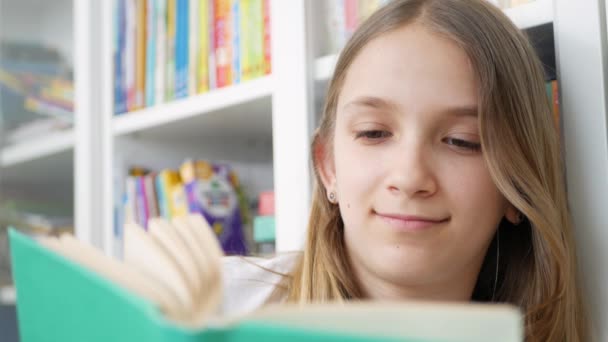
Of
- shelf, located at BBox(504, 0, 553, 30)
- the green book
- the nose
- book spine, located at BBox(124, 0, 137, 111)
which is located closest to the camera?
the green book

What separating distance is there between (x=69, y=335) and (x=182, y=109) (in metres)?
0.97

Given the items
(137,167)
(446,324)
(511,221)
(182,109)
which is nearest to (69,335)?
(446,324)

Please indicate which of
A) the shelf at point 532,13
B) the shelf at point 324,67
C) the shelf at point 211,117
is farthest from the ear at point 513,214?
the shelf at point 211,117

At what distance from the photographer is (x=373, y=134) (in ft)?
2.67

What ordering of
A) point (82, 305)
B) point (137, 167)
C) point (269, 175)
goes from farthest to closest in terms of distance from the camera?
point (269, 175) < point (137, 167) < point (82, 305)

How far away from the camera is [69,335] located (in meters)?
0.42

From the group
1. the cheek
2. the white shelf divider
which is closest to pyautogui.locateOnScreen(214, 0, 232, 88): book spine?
the white shelf divider

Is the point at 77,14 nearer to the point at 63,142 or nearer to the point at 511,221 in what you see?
the point at 63,142

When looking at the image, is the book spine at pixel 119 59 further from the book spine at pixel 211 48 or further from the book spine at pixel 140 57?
the book spine at pixel 211 48

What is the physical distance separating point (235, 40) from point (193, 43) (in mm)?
148

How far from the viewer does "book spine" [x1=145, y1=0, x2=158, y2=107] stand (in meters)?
1.49

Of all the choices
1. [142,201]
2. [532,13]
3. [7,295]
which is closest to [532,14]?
[532,13]

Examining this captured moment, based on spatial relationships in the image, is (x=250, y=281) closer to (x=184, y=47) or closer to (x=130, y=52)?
(x=184, y=47)

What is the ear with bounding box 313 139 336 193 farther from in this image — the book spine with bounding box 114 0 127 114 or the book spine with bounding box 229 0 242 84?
the book spine with bounding box 114 0 127 114
